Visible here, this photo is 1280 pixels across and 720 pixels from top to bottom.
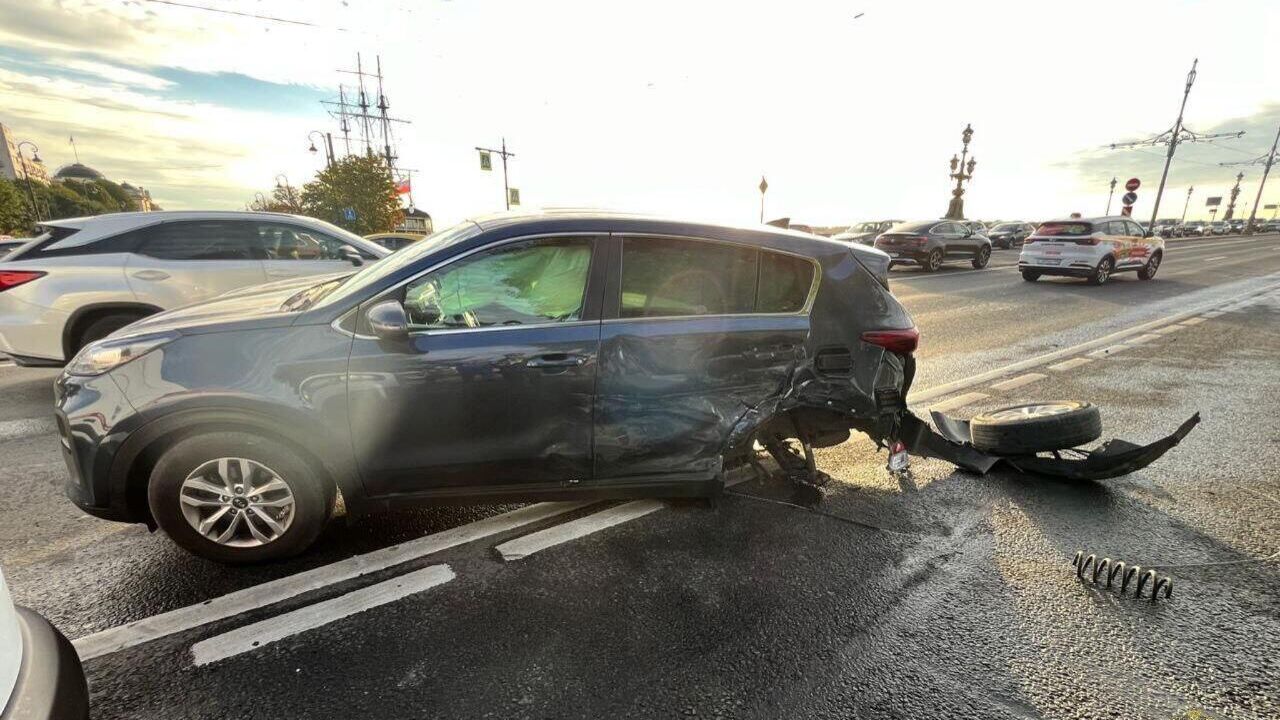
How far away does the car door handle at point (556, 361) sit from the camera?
253 centimetres

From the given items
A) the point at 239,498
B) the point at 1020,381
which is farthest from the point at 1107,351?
the point at 239,498

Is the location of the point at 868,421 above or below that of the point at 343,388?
below

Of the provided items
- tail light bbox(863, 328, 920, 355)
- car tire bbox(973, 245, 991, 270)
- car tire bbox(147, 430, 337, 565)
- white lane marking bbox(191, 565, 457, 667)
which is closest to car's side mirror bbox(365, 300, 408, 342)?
car tire bbox(147, 430, 337, 565)

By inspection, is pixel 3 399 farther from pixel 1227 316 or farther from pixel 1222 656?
pixel 1227 316

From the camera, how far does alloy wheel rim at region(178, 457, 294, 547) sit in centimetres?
241

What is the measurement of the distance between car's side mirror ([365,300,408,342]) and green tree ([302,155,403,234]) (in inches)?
1434

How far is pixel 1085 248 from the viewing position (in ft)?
44.3

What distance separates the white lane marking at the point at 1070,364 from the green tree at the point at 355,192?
36.7 meters

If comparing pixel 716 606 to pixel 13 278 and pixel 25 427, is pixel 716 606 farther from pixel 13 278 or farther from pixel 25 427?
pixel 13 278

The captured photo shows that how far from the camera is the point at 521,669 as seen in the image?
200 cm

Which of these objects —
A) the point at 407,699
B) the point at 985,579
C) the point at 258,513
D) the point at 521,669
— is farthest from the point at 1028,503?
the point at 258,513

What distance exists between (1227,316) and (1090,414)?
9761mm

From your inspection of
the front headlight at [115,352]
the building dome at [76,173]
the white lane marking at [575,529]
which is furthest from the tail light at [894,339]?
the building dome at [76,173]

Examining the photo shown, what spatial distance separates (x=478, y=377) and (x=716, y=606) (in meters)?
1.49
